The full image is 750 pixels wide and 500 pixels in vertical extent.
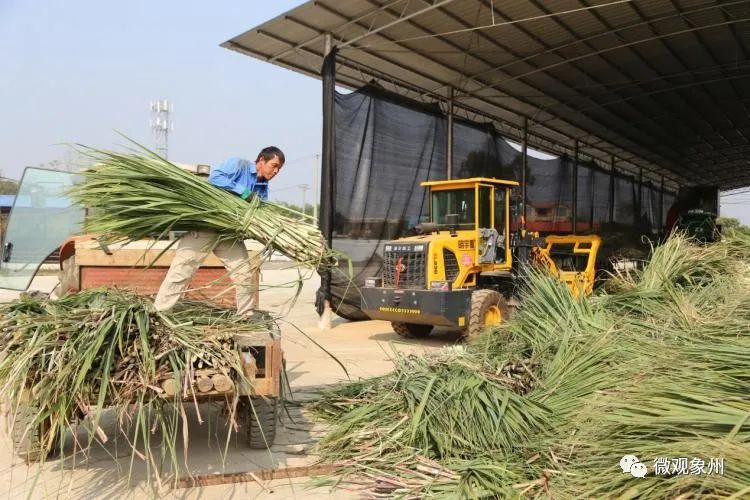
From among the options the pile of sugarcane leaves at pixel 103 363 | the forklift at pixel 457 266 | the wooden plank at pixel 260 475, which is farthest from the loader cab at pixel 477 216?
the pile of sugarcane leaves at pixel 103 363

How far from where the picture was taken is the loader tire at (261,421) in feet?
14.0

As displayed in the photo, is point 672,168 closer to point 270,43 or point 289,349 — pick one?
point 270,43

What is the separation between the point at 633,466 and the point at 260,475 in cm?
222

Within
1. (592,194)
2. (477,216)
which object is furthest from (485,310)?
(592,194)

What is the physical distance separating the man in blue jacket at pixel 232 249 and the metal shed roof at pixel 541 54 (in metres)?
6.44

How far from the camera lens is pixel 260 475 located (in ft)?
12.6

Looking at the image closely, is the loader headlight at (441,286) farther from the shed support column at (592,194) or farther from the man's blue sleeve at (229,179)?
the shed support column at (592,194)

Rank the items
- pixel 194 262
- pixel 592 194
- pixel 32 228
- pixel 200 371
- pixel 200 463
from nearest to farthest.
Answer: pixel 200 371 < pixel 194 262 < pixel 200 463 < pixel 32 228 < pixel 592 194

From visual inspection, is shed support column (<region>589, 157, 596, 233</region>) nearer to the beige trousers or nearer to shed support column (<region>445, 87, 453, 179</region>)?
shed support column (<region>445, 87, 453, 179</region>)

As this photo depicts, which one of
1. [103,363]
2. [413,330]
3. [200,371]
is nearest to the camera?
[103,363]

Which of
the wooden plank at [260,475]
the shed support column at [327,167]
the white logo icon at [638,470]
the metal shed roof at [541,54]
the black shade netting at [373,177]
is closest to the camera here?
the white logo icon at [638,470]

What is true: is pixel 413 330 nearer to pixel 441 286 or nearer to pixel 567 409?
pixel 441 286

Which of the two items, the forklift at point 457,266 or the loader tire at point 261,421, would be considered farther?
the forklift at point 457,266

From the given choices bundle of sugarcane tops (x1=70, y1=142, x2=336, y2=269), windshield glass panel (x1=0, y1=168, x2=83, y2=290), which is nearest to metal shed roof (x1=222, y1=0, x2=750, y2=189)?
windshield glass panel (x1=0, y1=168, x2=83, y2=290)
